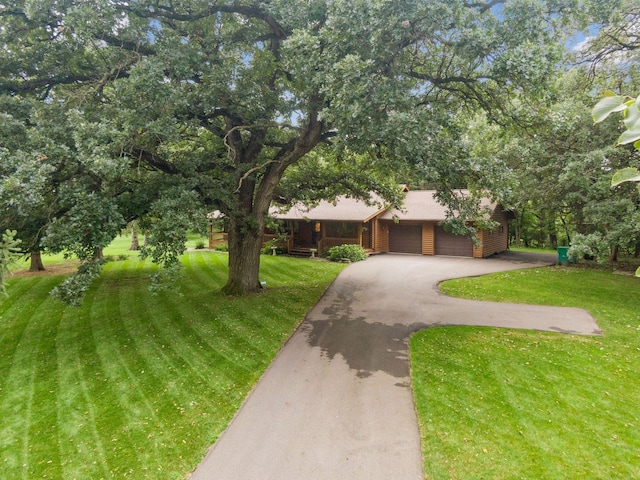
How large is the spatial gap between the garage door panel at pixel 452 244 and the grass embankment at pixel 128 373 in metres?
12.5

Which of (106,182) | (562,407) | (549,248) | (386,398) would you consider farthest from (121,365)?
(549,248)

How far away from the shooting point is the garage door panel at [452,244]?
2212 cm

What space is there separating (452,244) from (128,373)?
19.9 m

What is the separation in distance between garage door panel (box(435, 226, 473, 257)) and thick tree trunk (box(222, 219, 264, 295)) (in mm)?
14257

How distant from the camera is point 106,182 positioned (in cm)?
795

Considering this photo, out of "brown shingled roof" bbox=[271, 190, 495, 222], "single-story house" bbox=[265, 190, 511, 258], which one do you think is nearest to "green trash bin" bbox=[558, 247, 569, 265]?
"single-story house" bbox=[265, 190, 511, 258]

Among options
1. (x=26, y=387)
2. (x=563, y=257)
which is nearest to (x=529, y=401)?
(x=26, y=387)

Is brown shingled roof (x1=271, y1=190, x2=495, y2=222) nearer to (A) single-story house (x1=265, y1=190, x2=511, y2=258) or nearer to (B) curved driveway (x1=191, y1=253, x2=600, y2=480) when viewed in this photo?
(A) single-story house (x1=265, y1=190, x2=511, y2=258)

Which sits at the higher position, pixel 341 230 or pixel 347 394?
pixel 341 230

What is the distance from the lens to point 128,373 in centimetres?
732

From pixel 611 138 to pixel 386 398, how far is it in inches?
592

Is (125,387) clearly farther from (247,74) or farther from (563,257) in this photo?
(563,257)

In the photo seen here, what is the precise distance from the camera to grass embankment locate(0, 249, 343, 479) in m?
5.10

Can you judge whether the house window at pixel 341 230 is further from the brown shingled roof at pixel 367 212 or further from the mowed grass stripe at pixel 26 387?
the mowed grass stripe at pixel 26 387
